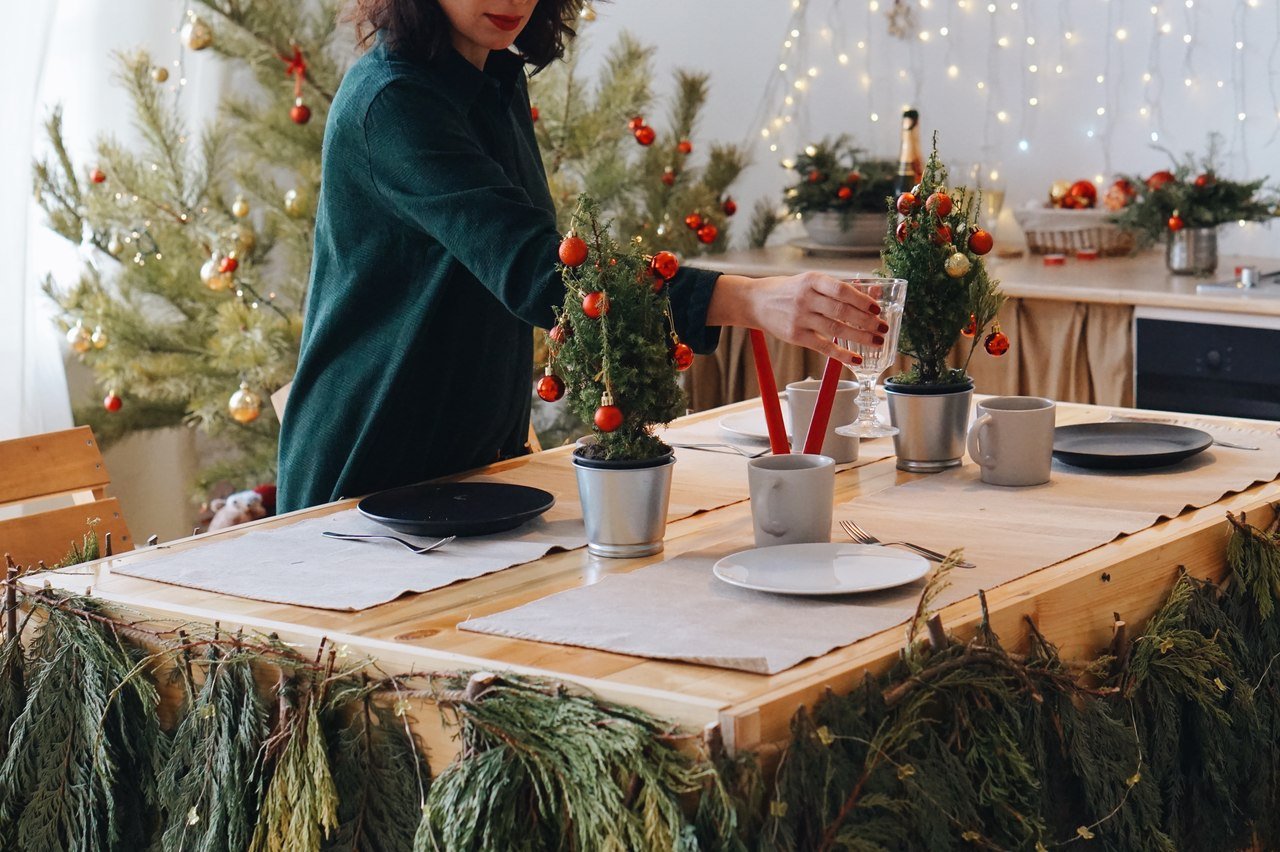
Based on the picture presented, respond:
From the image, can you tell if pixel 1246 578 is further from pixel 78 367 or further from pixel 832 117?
pixel 78 367

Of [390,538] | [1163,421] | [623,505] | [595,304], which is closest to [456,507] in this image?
[390,538]

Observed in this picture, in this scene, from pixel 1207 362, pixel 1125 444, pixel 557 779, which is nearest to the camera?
pixel 557 779

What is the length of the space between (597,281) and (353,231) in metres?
0.46

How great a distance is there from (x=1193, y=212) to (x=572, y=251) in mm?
2082

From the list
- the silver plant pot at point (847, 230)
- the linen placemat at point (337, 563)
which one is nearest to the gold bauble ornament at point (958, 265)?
the linen placemat at point (337, 563)

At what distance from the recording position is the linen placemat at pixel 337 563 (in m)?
1.32

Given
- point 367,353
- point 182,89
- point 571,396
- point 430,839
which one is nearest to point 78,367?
point 182,89

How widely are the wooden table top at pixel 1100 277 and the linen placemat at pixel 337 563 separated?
1.70 m

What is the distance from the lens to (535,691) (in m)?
1.06

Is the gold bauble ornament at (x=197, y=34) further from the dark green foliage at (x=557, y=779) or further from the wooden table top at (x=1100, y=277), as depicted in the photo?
the dark green foliage at (x=557, y=779)

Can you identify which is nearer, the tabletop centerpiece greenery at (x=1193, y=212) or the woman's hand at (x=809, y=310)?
the woman's hand at (x=809, y=310)

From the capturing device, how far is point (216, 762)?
1.20 metres

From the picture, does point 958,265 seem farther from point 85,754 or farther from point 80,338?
point 80,338

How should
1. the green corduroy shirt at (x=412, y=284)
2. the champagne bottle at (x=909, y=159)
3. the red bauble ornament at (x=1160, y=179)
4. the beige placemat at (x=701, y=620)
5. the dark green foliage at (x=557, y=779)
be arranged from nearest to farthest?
the dark green foliage at (x=557, y=779) → the beige placemat at (x=701, y=620) → the green corduroy shirt at (x=412, y=284) → the champagne bottle at (x=909, y=159) → the red bauble ornament at (x=1160, y=179)
